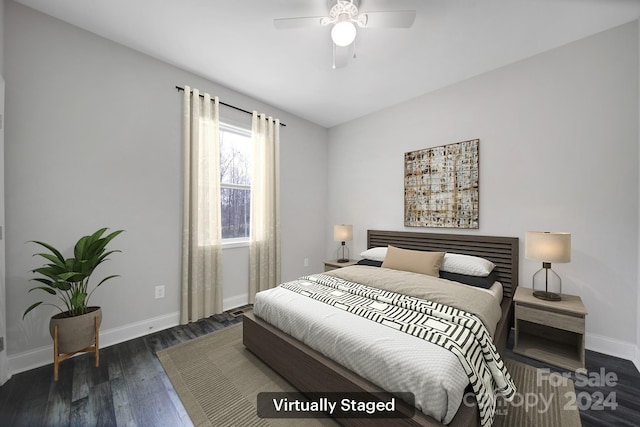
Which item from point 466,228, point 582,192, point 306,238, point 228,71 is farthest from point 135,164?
point 582,192

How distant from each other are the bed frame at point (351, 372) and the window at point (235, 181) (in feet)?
4.71

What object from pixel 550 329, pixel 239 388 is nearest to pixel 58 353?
pixel 239 388

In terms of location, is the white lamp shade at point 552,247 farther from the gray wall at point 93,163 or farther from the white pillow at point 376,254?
the gray wall at point 93,163

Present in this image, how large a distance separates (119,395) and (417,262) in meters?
2.66

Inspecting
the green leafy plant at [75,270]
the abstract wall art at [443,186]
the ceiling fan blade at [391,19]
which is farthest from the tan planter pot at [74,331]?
the abstract wall art at [443,186]

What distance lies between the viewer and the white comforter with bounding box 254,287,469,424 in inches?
43.2

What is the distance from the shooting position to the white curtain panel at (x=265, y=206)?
334 centimetres

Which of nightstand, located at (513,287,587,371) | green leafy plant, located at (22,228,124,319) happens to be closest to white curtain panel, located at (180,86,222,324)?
green leafy plant, located at (22,228,124,319)

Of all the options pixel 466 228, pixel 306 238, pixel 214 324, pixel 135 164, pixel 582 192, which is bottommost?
pixel 214 324

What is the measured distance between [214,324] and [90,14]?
299 cm

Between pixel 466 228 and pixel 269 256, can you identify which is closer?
pixel 466 228

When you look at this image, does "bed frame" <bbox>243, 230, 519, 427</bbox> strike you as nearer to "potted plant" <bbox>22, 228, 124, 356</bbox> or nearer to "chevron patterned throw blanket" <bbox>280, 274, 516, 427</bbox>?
"chevron patterned throw blanket" <bbox>280, 274, 516, 427</bbox>

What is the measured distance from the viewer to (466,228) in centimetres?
285

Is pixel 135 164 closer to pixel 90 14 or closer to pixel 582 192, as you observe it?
pixel 90 14
